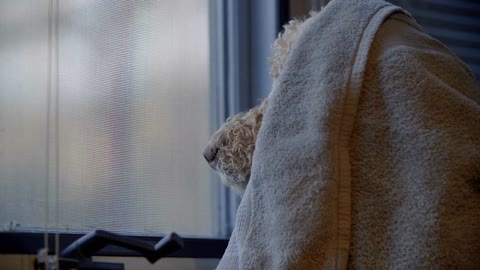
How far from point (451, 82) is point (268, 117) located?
0.24 meters

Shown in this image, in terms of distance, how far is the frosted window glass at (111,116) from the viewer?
1.06m

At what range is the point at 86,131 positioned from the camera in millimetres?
1181

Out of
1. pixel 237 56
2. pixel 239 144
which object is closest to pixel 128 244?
pixel 239 144

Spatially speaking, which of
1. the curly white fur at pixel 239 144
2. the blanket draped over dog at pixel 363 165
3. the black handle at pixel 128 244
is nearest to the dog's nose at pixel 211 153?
the curly white fur at pixel 239 144

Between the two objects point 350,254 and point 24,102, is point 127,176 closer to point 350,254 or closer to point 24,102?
point 24,102

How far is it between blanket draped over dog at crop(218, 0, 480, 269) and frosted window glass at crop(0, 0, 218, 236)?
12.5 inches

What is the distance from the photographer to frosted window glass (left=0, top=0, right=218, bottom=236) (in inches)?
41.6

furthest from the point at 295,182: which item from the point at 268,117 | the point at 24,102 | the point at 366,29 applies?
the point at 24,102

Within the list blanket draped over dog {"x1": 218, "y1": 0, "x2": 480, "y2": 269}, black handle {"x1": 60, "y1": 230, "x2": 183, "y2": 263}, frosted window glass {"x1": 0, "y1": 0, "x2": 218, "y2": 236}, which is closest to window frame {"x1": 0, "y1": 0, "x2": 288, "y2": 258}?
frosted window glass {"x1": 0, "y1": 0, "x2": 218, "y2": 236}

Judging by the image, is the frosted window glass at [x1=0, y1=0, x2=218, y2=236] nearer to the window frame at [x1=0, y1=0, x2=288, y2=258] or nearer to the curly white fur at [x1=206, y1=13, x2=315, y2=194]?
the window frame at [x1=0, y1=0, x2=288, y2=258]

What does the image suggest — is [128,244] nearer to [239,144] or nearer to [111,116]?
[239,144]

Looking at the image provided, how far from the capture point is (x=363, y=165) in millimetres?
913

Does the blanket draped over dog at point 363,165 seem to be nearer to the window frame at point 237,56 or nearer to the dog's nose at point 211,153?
the dog's nose at point 211,153

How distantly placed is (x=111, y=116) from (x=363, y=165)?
1.57 ft
